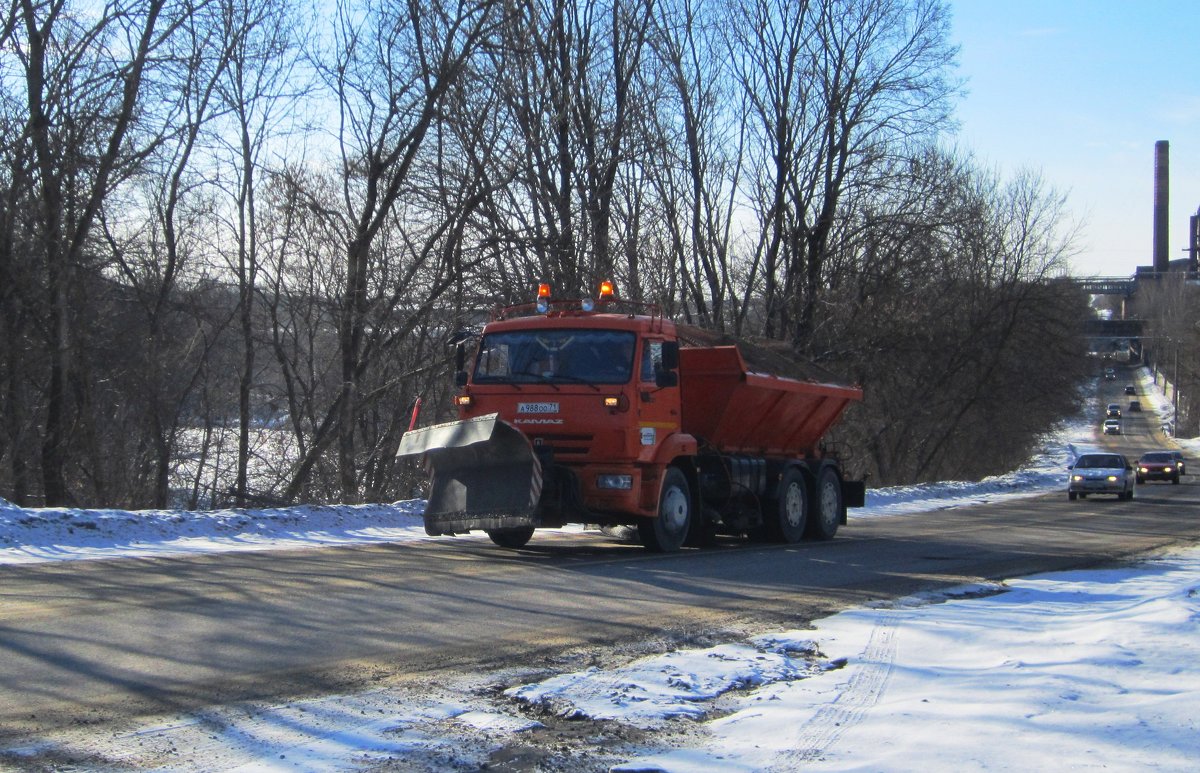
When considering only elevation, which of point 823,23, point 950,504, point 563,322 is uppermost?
point 823,23

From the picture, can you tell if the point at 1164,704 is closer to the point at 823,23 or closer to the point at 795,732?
the point at 795,732

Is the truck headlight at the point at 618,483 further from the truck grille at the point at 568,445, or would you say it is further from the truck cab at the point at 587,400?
the truck grille at the point at 568,445

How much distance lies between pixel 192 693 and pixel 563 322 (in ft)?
28.2

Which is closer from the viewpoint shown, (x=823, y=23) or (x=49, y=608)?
(x=49, y=608)

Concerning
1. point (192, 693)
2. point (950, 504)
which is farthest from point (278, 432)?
point (192, 693)

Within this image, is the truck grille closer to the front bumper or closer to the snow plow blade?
the snow plow blade

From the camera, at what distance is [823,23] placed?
39594 mm

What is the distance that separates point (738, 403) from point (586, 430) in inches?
123

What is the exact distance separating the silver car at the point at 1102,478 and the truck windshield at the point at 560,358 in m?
28.4

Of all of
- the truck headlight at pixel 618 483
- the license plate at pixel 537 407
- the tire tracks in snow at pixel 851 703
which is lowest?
the tire tracks in snow at pixel 851 703

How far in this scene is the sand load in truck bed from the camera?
15719mm

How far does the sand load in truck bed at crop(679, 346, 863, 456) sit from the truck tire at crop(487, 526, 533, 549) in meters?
2.66

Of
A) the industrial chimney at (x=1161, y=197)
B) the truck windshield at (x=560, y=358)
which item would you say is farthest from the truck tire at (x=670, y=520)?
the industrial chimney at (x=1161, y=197)

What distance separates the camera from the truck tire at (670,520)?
1432 cm
